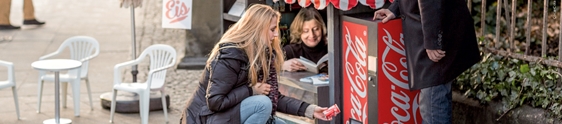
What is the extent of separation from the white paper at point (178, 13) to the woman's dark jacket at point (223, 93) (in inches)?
100

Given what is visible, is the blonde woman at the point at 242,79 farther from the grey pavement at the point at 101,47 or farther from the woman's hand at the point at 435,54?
the grey pavement at the point at 101,47

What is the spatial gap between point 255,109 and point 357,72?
921 mm

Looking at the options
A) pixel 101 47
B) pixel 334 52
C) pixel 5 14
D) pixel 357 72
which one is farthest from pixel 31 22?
pixel 357 72

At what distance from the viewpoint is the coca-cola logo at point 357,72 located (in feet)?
17.8

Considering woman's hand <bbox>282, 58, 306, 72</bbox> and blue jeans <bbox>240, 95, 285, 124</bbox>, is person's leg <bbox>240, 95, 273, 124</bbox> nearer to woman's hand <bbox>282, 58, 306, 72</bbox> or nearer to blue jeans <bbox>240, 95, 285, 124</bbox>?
blue jeans <bbox>240, 95, 285, 124</bbox>

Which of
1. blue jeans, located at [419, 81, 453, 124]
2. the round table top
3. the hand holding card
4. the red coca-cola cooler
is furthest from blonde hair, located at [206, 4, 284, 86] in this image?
the round table top

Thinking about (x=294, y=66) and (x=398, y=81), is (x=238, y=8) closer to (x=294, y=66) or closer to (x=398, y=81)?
(x=294, y=66)

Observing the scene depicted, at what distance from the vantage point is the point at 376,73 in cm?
534

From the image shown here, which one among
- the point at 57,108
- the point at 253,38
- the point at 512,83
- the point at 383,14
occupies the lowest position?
the point at 57,108

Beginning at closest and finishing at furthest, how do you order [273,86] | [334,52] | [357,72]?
[273,86], [357,72], [334,52]

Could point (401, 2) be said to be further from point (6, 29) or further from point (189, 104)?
point (6, 29)

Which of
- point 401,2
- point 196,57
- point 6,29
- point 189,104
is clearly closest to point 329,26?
point 401,2

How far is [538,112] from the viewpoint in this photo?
552 cm

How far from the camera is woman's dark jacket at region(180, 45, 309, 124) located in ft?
15.3
